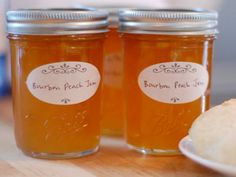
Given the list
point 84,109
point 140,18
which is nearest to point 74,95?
point 84,109

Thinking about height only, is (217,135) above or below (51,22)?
below

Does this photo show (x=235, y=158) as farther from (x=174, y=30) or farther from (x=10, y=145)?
(x=10, y=145)

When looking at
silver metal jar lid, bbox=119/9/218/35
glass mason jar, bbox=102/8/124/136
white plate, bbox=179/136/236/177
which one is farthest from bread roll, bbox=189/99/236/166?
glass mason jar, bbox=102/8/124/136

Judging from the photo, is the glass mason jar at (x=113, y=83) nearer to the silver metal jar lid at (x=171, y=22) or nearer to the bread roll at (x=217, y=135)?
the silver metal jar lid at (x=171, y=22)

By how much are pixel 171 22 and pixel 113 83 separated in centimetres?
19

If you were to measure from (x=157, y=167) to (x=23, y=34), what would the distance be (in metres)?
0.25

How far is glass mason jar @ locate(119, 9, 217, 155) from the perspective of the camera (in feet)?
2.12

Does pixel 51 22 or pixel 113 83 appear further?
pixel 113 83

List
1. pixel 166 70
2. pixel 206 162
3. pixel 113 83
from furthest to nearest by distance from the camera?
pixel 113 83, pixel 166 70, pixel 206 162

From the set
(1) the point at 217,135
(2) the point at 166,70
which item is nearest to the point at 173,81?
(2) the point at 166,70

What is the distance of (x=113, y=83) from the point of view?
0.79m

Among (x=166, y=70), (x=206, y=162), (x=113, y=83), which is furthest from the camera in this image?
(x=113, y=83)

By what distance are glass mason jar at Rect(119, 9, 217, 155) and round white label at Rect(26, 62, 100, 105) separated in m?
0.08

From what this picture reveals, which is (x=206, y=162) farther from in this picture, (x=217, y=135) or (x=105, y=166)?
(x=105, y=166)
